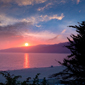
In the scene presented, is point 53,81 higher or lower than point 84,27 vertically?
lower

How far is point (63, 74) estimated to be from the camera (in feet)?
18.4

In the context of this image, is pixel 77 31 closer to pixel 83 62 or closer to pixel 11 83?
pixel 83 62

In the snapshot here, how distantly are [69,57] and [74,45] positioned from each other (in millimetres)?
818

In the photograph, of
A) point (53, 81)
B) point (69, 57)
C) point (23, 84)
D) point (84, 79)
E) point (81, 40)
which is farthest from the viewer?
point (53, 81)

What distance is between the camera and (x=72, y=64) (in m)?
5.82

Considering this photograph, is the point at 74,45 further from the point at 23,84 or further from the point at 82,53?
the point at 23,84

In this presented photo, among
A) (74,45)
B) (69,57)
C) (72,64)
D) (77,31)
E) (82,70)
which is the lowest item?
(82,70)

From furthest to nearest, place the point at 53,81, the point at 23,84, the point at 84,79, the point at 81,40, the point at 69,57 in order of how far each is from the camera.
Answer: the point at 53,81
the point at 69,57
the point at 81,40
the point at 84,79
the point at 23,84

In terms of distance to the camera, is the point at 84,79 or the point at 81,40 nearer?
the point at 84,79

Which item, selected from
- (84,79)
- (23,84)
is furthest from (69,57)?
(23,84)

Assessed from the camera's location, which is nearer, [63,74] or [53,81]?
[63,74]

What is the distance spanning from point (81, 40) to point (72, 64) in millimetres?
1495

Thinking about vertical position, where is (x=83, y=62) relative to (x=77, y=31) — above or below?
below

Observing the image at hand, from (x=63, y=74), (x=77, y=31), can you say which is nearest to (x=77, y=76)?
(x=63, y=74)
